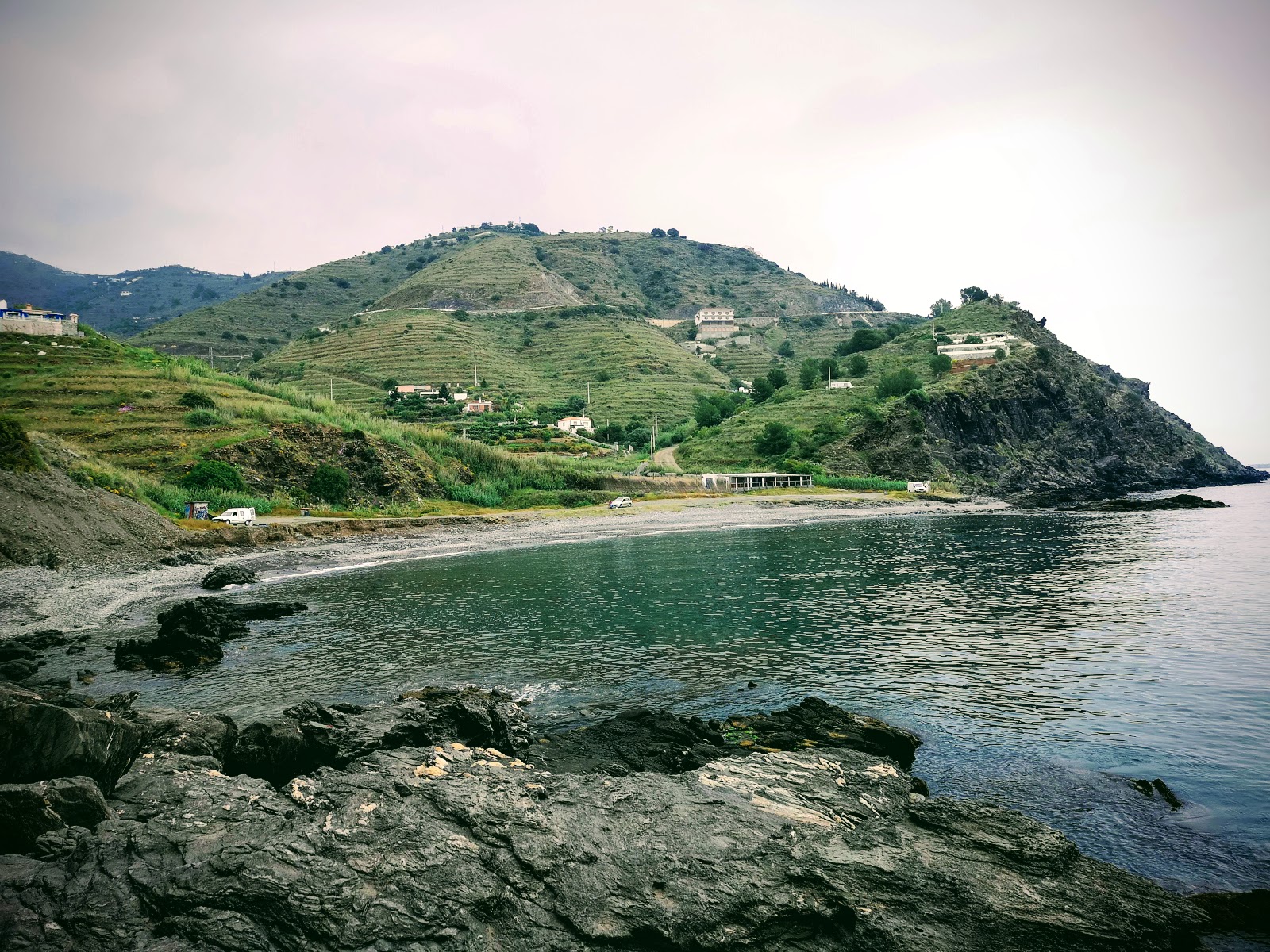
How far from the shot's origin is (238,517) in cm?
4372

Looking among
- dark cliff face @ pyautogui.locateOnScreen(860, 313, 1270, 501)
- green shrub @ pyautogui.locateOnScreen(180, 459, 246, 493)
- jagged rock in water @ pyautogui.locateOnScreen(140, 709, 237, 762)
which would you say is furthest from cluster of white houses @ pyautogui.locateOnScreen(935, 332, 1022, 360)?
jagged rock in water @ pyautogui.locateOnScreen(140, 709, 237, 762)

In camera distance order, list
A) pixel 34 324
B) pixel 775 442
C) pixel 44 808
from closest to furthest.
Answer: pixel 44 808
pixel 34 324
pixel 775 442

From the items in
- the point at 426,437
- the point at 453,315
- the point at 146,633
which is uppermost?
the point at 453,315

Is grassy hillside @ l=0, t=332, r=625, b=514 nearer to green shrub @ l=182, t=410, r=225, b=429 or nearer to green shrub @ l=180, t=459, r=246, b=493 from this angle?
green shrub @ l=182, t=410, r=225, b=429

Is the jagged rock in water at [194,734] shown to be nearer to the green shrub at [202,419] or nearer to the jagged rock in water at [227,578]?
the jagged rock in water at [227,578]

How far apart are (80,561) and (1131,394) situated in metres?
146

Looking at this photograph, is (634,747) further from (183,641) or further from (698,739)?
(183,641)

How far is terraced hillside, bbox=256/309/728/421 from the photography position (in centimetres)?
11938

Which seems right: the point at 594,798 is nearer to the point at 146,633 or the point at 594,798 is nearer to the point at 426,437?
the point at 146,633

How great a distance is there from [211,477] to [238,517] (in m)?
8.44

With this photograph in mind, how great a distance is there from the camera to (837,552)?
130 ft

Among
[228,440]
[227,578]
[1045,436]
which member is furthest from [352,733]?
[1045,436]

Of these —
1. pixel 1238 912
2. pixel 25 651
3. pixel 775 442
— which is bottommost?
pixel 25 651

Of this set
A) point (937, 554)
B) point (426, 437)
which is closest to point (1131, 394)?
point (937, 554)
